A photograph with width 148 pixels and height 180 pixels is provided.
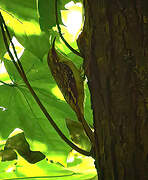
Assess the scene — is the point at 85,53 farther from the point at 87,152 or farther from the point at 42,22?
the point at 42,22

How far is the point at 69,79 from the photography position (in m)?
0.35

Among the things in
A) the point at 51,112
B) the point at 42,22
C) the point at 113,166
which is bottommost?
the point at 51,112

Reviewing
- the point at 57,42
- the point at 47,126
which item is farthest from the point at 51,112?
the point at 57,42

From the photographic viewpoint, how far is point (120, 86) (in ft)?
0.96

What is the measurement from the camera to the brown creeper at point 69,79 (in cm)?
35

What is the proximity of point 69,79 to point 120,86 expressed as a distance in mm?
78

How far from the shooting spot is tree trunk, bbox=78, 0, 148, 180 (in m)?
0.28

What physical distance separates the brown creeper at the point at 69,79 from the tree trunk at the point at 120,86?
0.03 meters

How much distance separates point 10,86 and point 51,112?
12cm

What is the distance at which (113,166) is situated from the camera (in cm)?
29

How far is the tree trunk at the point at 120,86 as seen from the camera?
0.91 ft

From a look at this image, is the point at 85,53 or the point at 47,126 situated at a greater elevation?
the point at 85,53

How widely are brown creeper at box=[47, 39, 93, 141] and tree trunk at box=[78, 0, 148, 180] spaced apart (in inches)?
1.2

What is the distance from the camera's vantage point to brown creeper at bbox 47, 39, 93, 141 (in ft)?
1.15
